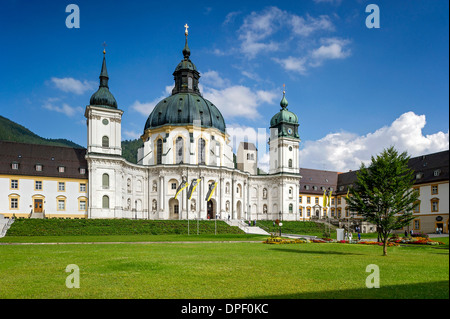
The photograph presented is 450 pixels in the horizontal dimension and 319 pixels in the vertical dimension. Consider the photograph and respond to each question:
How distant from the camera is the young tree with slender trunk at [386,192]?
27.1m

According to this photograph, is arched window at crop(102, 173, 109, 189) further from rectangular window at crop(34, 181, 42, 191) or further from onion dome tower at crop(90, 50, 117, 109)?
onion dome tower at crop(90, 50, 117, 109)

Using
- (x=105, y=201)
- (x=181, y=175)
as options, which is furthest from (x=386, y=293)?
(x=181, y=175)

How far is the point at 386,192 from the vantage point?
1079 inches

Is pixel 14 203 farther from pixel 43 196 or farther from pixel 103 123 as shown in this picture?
pixel 103 123

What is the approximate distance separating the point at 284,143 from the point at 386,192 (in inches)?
2784

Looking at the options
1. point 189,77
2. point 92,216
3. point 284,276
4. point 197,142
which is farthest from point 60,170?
point 284,276

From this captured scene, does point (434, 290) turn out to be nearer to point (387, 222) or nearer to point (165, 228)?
Answer: point (387, 222)

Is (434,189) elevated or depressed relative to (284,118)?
depressed

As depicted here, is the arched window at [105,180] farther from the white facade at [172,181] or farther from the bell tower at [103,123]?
the bell tower at [103,123]

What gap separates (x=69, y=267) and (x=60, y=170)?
58107mm

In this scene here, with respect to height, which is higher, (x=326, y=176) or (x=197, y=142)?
(x=197, y=142)
